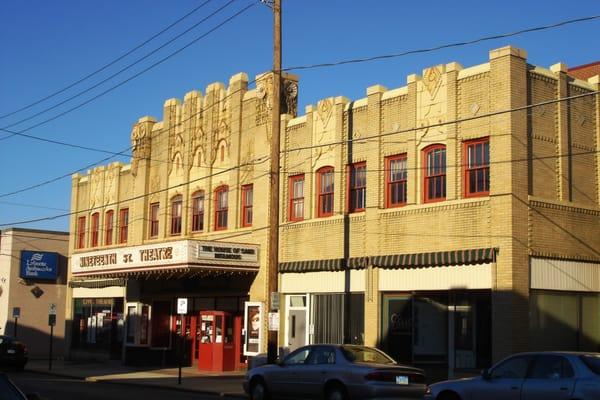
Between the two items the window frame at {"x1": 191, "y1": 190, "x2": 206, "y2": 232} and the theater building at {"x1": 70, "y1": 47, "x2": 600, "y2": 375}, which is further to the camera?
the window frame at {"x1": 191, "y1": 190, "x2": 206, "y2": 232}

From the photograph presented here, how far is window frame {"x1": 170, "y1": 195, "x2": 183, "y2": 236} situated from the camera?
35125mm

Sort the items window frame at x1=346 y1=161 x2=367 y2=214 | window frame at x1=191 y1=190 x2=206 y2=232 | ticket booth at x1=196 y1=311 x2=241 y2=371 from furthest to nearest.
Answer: window frame at x1=191 y1=190 x2=206 y2=232, ticket booth at x1=196 y1=311 x2=241 y2=371, window frame at x1=346 y1=161 x2=367 y2=214

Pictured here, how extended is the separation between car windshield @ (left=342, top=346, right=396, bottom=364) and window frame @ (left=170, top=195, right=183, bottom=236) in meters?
17.6

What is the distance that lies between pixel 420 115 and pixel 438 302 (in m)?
5.50

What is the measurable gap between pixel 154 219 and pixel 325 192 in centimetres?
1164

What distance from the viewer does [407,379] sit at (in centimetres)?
1730

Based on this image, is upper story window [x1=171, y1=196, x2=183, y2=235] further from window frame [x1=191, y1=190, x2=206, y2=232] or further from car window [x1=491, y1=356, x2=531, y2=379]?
car window [x1=491, y1=356, x2=531, y2=379]

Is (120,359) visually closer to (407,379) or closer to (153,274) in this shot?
(153,274)

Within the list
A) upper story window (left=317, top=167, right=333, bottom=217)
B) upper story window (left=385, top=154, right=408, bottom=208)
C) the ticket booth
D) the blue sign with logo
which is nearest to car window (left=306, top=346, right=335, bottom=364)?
upper story window (left=385, top=154, right=408, bottom=208)

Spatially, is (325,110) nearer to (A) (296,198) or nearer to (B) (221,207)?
(A) (296,198)

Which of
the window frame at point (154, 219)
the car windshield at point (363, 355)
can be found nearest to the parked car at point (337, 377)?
the car windshield at point (363, 355)

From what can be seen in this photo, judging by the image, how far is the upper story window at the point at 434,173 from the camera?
24.2m

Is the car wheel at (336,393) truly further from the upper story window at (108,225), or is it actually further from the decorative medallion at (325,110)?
the upper story window at (108,225)

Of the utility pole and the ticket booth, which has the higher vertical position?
the utility pole
